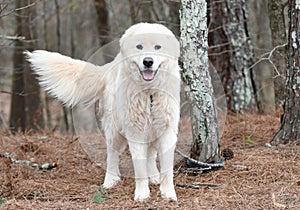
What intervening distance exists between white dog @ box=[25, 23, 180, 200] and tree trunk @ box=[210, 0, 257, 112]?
10.5 ft

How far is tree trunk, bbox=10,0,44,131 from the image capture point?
9.60 meters

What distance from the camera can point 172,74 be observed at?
4.18 meters

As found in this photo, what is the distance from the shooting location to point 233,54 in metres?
7.85

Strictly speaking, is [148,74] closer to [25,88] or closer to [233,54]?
[233,54]

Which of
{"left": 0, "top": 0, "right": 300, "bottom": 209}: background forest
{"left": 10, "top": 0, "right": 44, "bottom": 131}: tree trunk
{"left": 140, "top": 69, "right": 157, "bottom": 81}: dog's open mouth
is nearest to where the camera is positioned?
{"left": 140, "top": 69, "right": 157, "bottom": 81}: dog's open mouth

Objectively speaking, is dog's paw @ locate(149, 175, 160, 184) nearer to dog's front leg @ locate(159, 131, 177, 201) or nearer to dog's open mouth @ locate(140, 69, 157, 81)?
dog's front leg @ locate(159, 131, 177, 201)

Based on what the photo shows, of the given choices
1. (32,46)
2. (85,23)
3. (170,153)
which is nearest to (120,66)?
(170,153)

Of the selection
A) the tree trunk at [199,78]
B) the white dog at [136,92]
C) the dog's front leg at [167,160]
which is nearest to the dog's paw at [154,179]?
the white dog at [136,92]

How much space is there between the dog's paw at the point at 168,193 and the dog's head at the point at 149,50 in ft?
3.22

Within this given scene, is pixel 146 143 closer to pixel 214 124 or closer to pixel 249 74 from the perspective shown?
pixel 214 124

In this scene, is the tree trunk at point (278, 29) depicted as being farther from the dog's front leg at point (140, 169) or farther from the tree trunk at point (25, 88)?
the tree trunk at point (25, 88)

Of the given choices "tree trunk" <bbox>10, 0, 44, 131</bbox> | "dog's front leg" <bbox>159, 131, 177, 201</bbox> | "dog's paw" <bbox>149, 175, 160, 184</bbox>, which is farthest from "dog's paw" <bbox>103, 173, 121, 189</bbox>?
"tree trunk" <bbox>10, 0, 44, 131</bbox>

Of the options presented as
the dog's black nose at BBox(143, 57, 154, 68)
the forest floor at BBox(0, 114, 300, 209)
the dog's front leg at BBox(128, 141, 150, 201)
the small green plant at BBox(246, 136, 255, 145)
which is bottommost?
the small green plant at BBox(246, 136, 255, 145)

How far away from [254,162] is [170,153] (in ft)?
3.87
